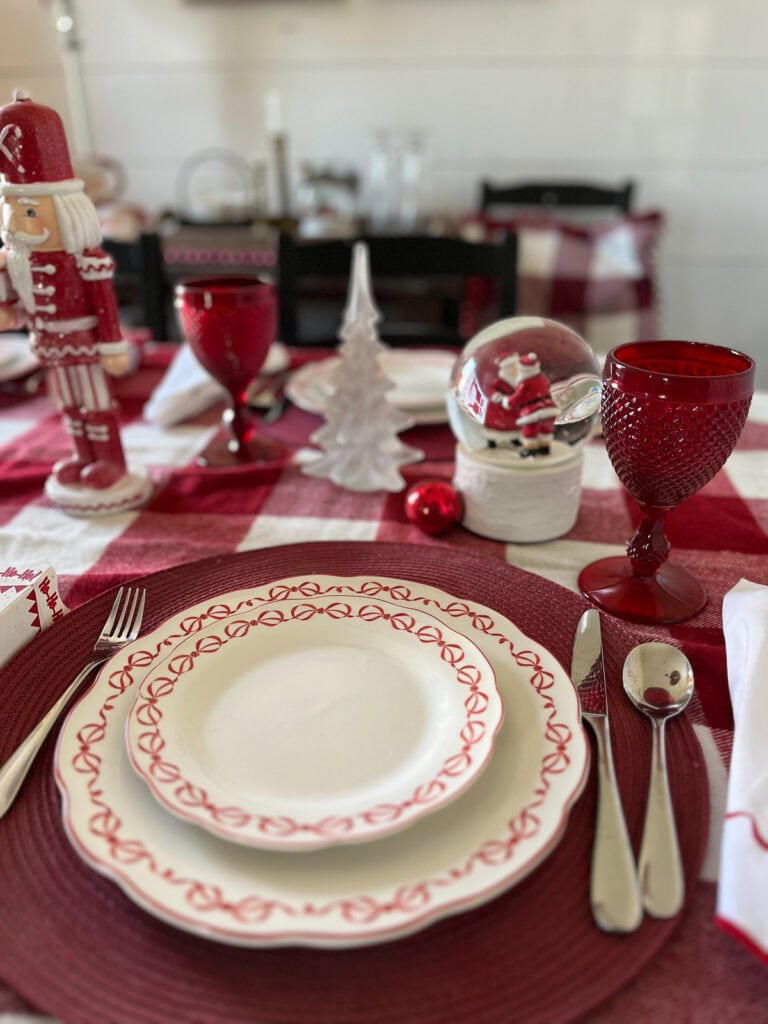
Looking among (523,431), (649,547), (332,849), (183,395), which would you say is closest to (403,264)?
(183,395)

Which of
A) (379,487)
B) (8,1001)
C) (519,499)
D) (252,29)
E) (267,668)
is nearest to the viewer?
(8,1001)

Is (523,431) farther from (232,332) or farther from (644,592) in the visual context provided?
(232,332)

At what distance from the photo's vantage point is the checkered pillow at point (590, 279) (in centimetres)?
187

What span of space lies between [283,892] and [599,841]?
0.13 metres

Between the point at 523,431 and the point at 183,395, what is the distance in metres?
0.42

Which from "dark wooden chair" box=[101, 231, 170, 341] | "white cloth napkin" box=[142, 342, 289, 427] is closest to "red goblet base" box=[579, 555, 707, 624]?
"white cloth napkin" box=[142, 342, 289, 427]

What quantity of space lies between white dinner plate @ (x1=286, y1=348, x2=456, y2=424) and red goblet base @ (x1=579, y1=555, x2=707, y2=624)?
0.97 ft

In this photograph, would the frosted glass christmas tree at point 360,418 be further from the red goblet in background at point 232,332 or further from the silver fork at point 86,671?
the silver fork at point 86,671

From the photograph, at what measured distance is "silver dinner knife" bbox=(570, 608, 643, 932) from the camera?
0.93 ft

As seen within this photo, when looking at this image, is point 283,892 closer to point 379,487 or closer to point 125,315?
point 379,487

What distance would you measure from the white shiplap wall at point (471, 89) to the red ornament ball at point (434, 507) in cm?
193

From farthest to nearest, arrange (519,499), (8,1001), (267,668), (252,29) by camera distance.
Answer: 1. (252,29)
2. (519,499)
3. (267,668)
4. (8,1001)

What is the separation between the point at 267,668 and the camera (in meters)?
0.41

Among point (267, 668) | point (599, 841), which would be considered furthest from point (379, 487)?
point (599, 841)
